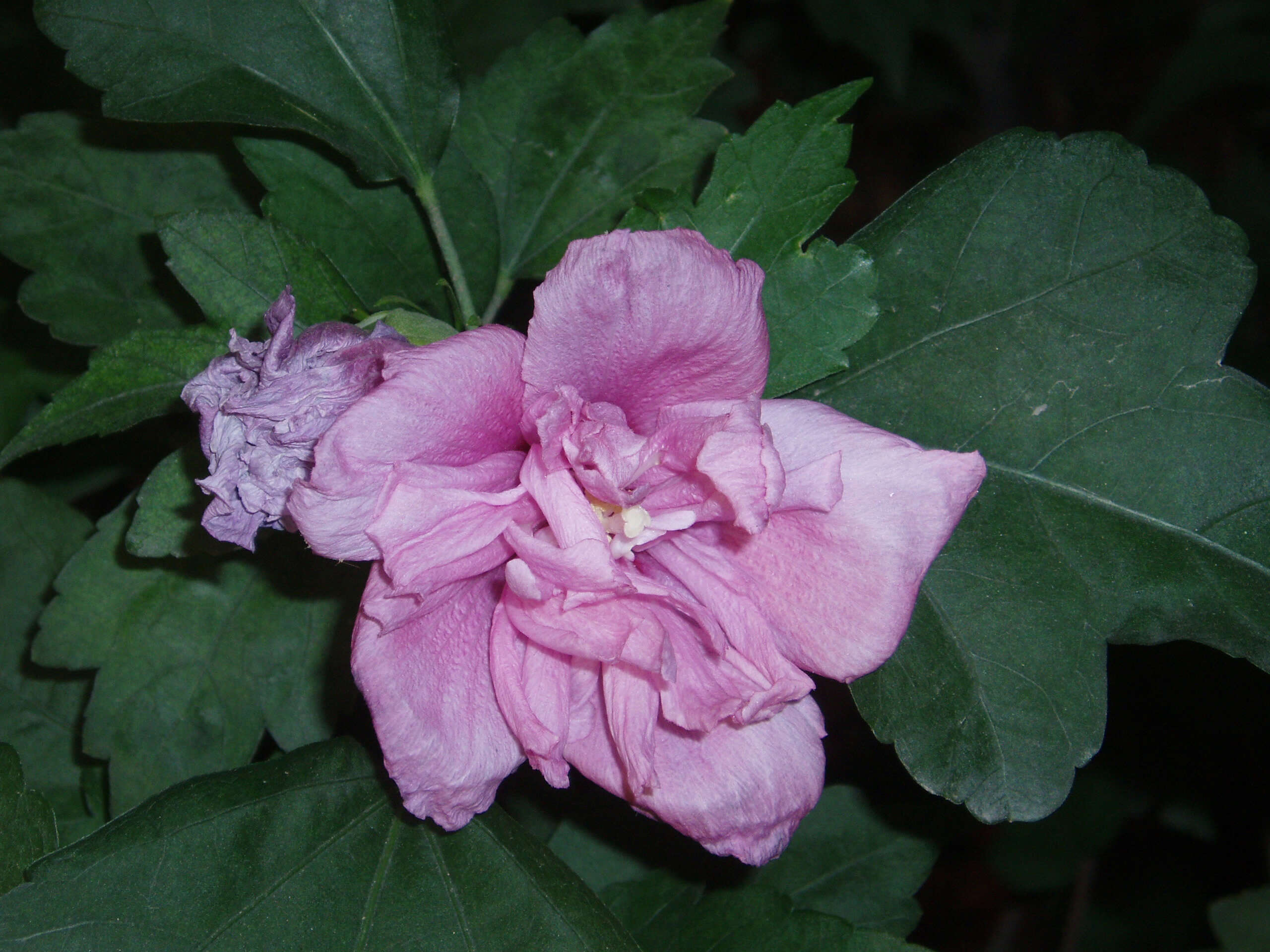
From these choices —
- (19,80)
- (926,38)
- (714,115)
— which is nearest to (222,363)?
(19,80)

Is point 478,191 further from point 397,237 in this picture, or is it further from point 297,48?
point 297,48

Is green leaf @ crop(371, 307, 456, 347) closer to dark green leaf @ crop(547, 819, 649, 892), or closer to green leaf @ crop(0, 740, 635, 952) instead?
green leaf @ crop(0, 740, 635, 952)

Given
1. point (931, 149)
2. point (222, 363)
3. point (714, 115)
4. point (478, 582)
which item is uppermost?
point (222, 363)

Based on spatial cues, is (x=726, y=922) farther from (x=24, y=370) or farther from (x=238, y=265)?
(x=24, y=370)

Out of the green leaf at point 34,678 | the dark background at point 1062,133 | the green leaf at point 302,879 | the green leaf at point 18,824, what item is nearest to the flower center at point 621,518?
the green leaf at point 302,879

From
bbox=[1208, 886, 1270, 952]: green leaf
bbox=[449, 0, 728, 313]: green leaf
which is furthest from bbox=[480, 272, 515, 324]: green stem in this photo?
bbox=[1208, 886, 1270, 952]: green leaf

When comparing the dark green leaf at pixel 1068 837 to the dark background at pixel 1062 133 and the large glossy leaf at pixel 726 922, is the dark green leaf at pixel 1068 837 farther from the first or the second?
the large glossy leaf at pixel 726 922

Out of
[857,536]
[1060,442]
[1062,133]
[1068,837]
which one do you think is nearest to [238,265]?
[857,536]
